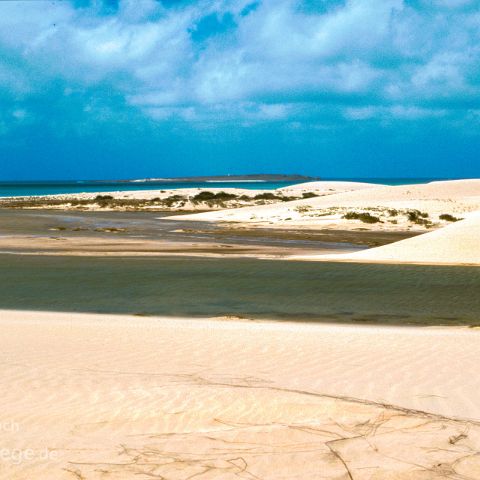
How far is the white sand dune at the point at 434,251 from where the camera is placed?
23.5 metres

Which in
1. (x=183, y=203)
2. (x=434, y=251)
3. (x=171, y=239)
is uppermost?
(x=183, y=203)

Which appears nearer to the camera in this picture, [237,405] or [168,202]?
[237,405]

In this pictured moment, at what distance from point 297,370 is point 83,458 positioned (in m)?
3.67

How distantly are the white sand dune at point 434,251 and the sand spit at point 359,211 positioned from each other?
46.0 ft

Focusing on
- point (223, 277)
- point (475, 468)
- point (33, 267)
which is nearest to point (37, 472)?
point (475, 468)

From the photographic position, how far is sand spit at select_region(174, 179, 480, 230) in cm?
4194

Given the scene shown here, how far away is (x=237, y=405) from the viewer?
23.7 ft

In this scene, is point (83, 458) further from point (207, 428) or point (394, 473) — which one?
point (394, 473)

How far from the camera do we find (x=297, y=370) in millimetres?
8898

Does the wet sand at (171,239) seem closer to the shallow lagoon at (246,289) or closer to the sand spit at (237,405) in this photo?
the shallow lagoon at (246,289)

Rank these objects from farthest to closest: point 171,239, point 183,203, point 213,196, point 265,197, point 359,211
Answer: point 213,196
point 265,197
point 183,203
point 359,211
point 171,239

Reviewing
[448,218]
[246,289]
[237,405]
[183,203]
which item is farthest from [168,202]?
[237,405]

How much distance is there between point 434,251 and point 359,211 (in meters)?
22.3

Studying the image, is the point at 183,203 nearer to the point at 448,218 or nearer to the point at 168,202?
the point at 168,202
